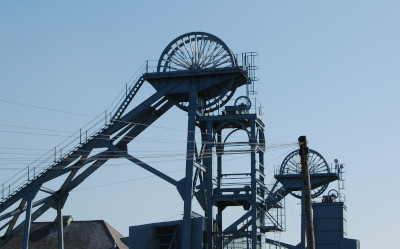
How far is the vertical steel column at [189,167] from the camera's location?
4747 centimetres

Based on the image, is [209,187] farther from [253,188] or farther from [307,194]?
[307,194]

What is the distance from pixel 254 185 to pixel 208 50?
904cm

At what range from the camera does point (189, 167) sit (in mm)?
48500

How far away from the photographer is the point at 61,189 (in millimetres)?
52781

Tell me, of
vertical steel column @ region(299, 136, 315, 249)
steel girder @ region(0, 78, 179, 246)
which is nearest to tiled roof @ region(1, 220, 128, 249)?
steel girder @ region(0, 78, 179, 246)

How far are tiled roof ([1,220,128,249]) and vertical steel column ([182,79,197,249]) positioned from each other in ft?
69.2

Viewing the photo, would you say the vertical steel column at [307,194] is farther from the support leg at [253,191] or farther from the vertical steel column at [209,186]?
the vertical steel column at [209,186]

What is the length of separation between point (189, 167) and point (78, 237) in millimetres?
24912

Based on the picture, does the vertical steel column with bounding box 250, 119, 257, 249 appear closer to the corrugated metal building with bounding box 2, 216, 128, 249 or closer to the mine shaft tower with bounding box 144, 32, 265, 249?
the mine shaft tower with bounding box 144, 32, 265, 249

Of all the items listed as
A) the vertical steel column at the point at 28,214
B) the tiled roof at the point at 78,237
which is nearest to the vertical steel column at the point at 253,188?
the vertical steel column at the point at 28,214

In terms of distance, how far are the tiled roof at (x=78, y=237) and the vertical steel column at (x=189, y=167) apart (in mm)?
21101

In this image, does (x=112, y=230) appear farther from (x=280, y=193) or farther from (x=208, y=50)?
(x=208, y=50)

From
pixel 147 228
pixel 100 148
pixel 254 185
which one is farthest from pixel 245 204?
pixel 100 148

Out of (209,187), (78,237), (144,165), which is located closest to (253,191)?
(209,187)
